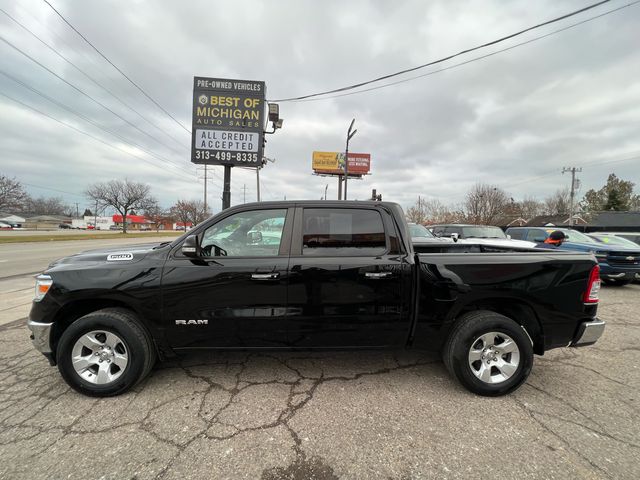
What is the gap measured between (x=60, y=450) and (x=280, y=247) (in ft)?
6.99

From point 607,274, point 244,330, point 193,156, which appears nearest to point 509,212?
point 607,274

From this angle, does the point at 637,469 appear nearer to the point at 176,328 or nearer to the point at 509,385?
the point at 509,385

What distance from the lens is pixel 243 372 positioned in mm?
3020

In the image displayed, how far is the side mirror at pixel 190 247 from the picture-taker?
2596 mm

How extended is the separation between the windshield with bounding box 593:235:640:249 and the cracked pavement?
270 inches

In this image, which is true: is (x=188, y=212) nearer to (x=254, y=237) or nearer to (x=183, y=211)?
(x=183, y=211)

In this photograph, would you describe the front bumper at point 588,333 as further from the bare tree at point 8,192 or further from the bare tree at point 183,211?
the bare tree at point 183,211

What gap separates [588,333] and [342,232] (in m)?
2.50

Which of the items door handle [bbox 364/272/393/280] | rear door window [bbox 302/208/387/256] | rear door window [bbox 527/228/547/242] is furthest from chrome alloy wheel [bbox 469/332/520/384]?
rear door window [bbox 527/228/547/242]

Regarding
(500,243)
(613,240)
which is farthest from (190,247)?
(613,240)

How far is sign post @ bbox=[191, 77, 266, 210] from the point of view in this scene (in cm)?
916

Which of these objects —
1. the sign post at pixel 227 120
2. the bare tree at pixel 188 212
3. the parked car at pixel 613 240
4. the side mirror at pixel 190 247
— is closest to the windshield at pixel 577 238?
the parked car at pixel 613 240

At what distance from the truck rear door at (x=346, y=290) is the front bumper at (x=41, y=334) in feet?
7.11

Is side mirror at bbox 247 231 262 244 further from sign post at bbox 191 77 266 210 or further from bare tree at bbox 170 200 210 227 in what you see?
bare tree at bbox 170 200 210 227
